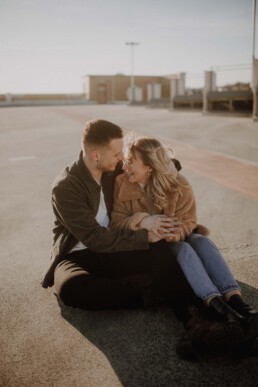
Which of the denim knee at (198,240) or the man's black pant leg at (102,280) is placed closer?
the man's black pant leg at (102,280)

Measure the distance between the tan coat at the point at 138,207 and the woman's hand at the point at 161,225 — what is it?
7cm

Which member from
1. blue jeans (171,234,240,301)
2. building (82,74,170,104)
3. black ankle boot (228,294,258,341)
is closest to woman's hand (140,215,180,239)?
blue jeans (171,234,240,301)

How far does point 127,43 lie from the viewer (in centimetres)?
5369

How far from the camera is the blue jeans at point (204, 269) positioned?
2.58 meters

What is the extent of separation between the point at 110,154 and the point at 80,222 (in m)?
0.61

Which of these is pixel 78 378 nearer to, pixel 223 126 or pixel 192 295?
pixel 192 295

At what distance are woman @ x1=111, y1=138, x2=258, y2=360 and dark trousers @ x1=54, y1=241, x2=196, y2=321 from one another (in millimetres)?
105

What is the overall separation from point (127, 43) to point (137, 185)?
2154 inches

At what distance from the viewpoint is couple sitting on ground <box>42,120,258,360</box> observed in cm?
246

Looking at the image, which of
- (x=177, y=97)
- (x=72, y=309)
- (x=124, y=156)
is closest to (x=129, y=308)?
(x=72, y=309)

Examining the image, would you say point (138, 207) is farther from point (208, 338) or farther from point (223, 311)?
point (208, 338)

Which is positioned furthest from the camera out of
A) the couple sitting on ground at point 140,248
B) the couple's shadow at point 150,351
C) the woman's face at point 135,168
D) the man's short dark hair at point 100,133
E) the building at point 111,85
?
the building at point 111,85

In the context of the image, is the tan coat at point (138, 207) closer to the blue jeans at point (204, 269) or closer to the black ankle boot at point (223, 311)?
the blue jeans at point (204, 269)

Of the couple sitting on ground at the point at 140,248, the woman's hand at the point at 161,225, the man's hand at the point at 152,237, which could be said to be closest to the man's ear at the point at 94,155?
the couple sitting on ground at the point at 140,248
